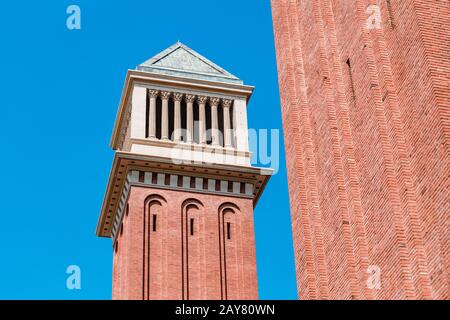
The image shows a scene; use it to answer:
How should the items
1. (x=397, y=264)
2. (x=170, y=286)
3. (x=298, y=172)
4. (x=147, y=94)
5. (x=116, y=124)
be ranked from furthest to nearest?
(x=116, y=124) → (x=147, y=94) → (x=170, y=286) → (x=298, y=172) → (x=397, y=264)

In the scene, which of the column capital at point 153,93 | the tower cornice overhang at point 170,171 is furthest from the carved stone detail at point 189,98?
the tower cornice overhang at point 170,171

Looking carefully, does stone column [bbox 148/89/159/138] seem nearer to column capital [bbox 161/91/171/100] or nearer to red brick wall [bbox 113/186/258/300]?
column capital [bbox 161/91/171/100]

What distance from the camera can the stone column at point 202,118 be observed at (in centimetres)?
4222

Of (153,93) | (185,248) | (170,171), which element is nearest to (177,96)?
(153,93)

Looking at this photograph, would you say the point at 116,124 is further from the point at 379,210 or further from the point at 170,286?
the point at 379,210

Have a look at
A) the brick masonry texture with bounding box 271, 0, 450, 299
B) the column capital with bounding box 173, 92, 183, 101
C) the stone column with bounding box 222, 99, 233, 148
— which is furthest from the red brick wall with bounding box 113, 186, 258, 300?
the brick masonry texture with bounding box 271, 0, 450, 299

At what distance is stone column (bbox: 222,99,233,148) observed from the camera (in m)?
42.2

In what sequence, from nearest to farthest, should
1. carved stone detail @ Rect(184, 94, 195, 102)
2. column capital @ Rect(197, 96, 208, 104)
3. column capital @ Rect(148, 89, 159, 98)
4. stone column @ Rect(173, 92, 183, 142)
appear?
stone column @ Rect(173, 92, 183, 142) → column capital @ Rect(148, 89, 159, 98) → carved stone detail @ Rect(184, 94, 195, 102) → column capital @ Rect(197, 96, 208, 104)

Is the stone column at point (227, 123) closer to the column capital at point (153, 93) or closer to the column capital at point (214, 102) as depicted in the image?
the column capital at point (214, 102)

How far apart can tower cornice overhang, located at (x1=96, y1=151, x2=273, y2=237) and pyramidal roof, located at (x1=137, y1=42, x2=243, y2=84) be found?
20.0 feet
